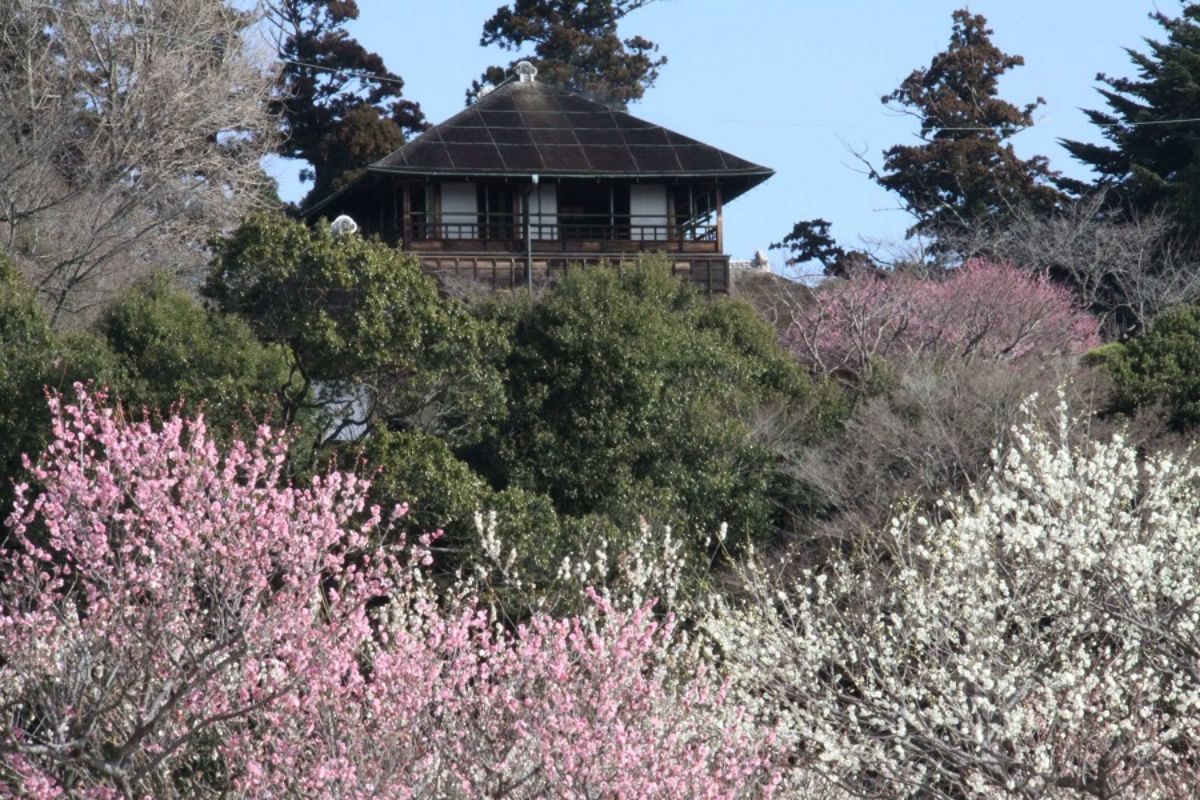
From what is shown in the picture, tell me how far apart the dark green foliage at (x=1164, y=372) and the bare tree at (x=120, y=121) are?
1180cm

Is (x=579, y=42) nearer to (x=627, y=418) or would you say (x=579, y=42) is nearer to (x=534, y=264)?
(x=534, y=264)

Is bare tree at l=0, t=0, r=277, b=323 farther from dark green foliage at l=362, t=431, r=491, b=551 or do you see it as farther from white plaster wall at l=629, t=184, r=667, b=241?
dark green foliage at l=362, t=431, r=491, b=551

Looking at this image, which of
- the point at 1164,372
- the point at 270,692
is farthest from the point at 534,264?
the point at 270,692

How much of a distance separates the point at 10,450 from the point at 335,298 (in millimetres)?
2773

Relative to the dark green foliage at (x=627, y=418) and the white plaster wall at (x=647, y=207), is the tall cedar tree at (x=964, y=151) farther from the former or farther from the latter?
the dark green foliage at (x=627, y=418)

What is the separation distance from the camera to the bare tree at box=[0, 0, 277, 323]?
21969 mm

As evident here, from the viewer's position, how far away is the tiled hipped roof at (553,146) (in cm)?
2620

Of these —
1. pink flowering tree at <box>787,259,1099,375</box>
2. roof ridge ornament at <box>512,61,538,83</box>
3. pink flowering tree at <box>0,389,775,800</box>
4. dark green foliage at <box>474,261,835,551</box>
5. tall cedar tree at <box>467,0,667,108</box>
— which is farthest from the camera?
tall cedar tree at <box>467,0,667,108</box>

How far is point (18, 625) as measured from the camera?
8234 mm

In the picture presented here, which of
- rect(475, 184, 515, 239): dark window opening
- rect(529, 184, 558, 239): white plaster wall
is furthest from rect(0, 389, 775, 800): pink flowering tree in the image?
rect(529, 184, 558, 239): white plaster wall

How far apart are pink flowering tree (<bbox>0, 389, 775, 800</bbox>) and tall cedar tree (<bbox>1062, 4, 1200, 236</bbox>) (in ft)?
77.9

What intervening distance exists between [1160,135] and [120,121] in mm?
18111

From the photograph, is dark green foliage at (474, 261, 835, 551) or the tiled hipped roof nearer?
dark green foliage at (474, 261, 835, 551)

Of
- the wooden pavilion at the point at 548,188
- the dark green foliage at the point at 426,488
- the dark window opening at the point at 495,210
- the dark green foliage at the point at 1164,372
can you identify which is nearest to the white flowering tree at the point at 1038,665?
the dark green foliage at the point at 426,488
